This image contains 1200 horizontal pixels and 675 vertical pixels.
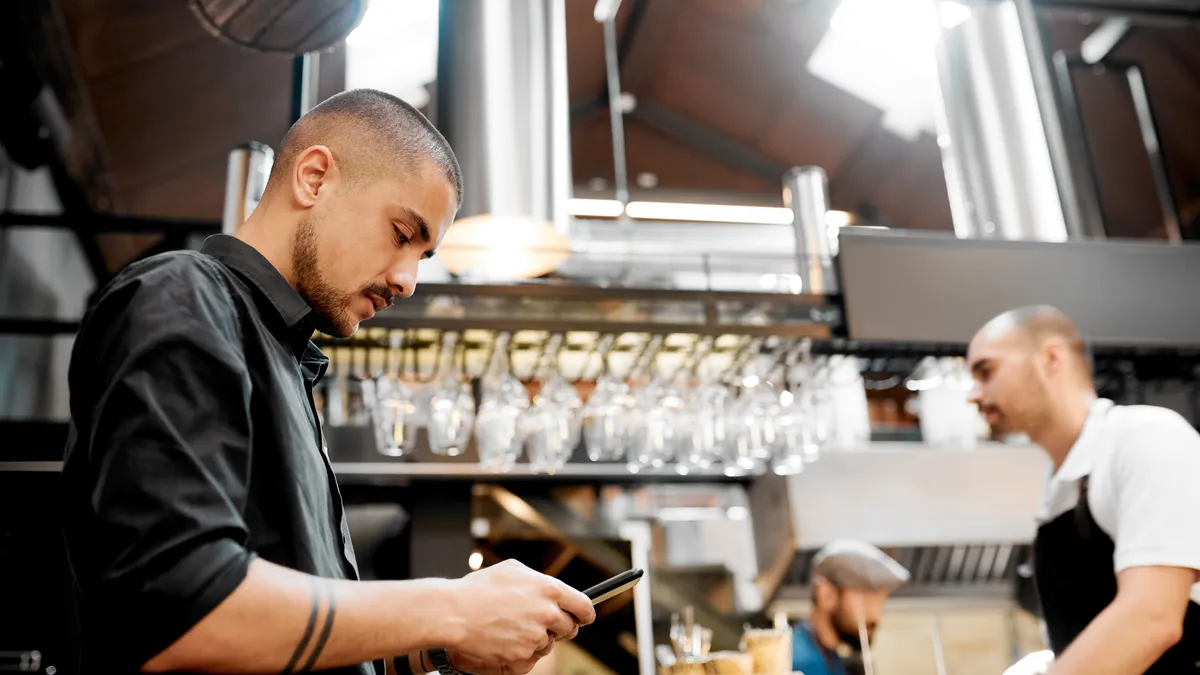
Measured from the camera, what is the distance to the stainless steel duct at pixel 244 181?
7.86 feet

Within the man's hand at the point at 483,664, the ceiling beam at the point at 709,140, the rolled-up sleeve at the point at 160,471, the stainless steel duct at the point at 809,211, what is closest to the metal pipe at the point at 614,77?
the ceiling beam at the point at 709,140

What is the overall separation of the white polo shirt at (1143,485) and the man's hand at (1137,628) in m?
0.03

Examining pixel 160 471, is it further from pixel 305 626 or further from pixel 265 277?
pixel 265 277

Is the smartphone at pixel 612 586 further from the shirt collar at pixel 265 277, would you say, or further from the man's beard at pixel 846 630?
the man's beard at pixel 846 630

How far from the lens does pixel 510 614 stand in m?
0.89

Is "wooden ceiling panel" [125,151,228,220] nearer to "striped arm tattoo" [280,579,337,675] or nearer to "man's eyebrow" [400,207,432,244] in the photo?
"man's eyebrow" [400,207,432,244]

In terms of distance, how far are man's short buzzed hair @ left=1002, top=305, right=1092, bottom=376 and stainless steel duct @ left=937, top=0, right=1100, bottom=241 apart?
408 millimetres

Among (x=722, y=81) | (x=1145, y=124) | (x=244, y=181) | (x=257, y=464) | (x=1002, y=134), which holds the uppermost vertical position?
(x=722, y=81)

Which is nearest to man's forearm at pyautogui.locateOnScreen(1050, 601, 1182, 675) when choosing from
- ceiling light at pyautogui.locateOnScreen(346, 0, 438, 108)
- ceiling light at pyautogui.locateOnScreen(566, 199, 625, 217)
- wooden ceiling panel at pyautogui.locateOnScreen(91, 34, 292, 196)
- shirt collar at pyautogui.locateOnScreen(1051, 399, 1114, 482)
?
shirt collar at pyautogui.locateOnScreen(1051, 399, 1114, 482)

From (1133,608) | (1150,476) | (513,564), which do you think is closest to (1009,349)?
(1150,476)

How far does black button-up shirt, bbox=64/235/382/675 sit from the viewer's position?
748 millimetres

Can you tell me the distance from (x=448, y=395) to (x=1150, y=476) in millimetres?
1505

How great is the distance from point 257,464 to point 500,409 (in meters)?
1.57

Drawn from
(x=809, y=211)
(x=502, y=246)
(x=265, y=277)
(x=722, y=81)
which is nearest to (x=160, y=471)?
(x=265, y=277)
